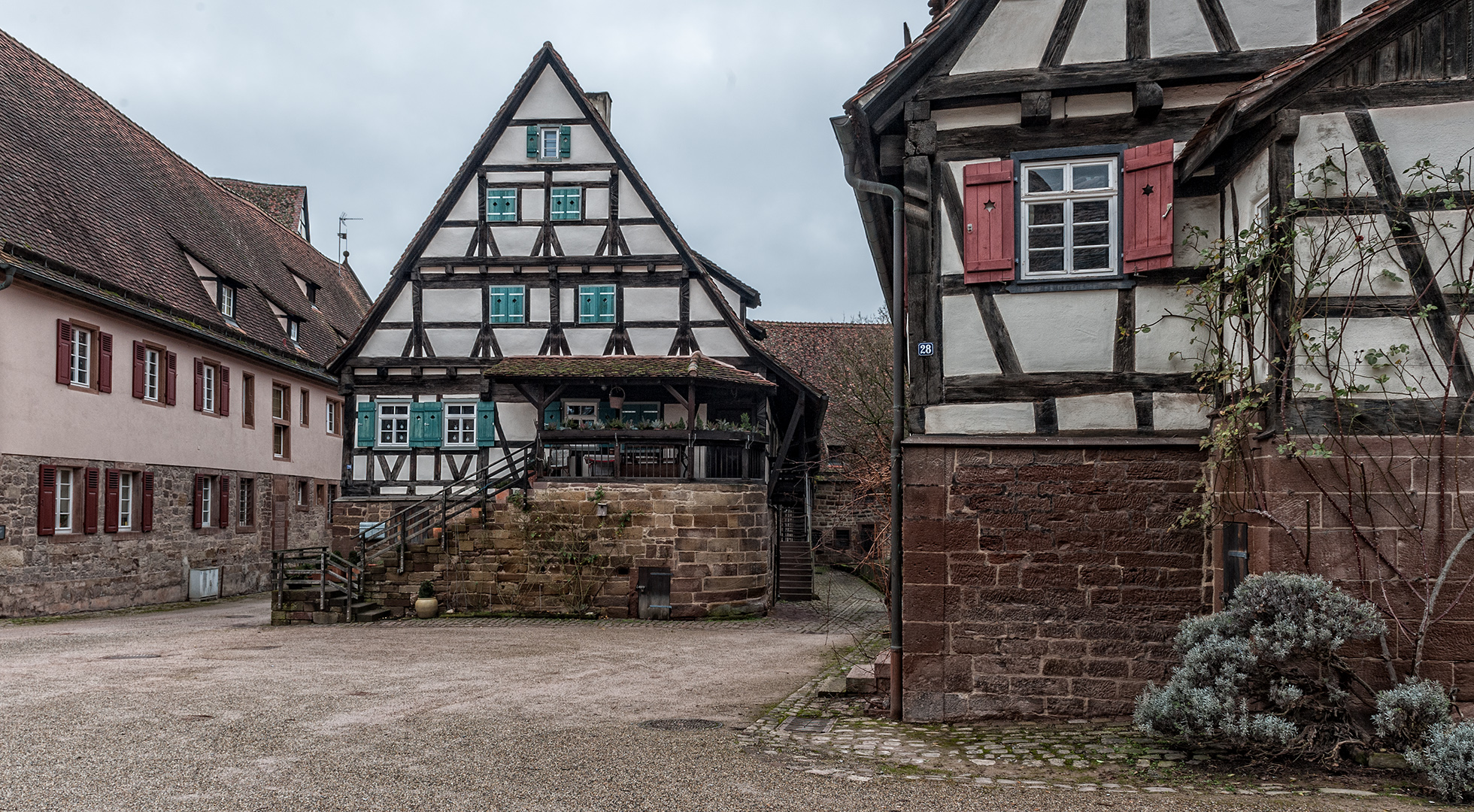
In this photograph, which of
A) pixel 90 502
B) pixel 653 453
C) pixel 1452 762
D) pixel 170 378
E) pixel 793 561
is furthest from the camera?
pixel 793 561

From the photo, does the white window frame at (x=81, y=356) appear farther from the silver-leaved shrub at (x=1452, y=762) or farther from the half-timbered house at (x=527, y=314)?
the silver-leaved shrub at (x=1452, y=762)

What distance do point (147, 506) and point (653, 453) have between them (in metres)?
9.45

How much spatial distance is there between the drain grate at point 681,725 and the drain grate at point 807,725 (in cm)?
55

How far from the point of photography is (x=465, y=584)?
18.4 m

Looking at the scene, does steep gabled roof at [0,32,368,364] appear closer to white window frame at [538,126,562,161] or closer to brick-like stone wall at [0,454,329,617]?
brick-like stone wall at [0,454,329,617]

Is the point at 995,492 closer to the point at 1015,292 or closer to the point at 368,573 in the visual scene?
the point at 1015,292

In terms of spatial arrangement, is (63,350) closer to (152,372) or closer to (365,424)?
(152,372)

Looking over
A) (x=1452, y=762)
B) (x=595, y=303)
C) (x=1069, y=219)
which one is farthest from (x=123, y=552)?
(x=1452, y=762)

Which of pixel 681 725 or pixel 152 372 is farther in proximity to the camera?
pixel 152 372

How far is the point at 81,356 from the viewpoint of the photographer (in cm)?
1873

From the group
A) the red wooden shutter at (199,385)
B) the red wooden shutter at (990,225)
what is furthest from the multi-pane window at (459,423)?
the red wooden shutter at (990,225)

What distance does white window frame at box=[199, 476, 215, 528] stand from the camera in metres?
22.8

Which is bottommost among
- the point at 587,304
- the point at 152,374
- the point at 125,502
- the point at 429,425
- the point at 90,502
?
the point at 125,502

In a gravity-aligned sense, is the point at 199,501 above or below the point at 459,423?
below
